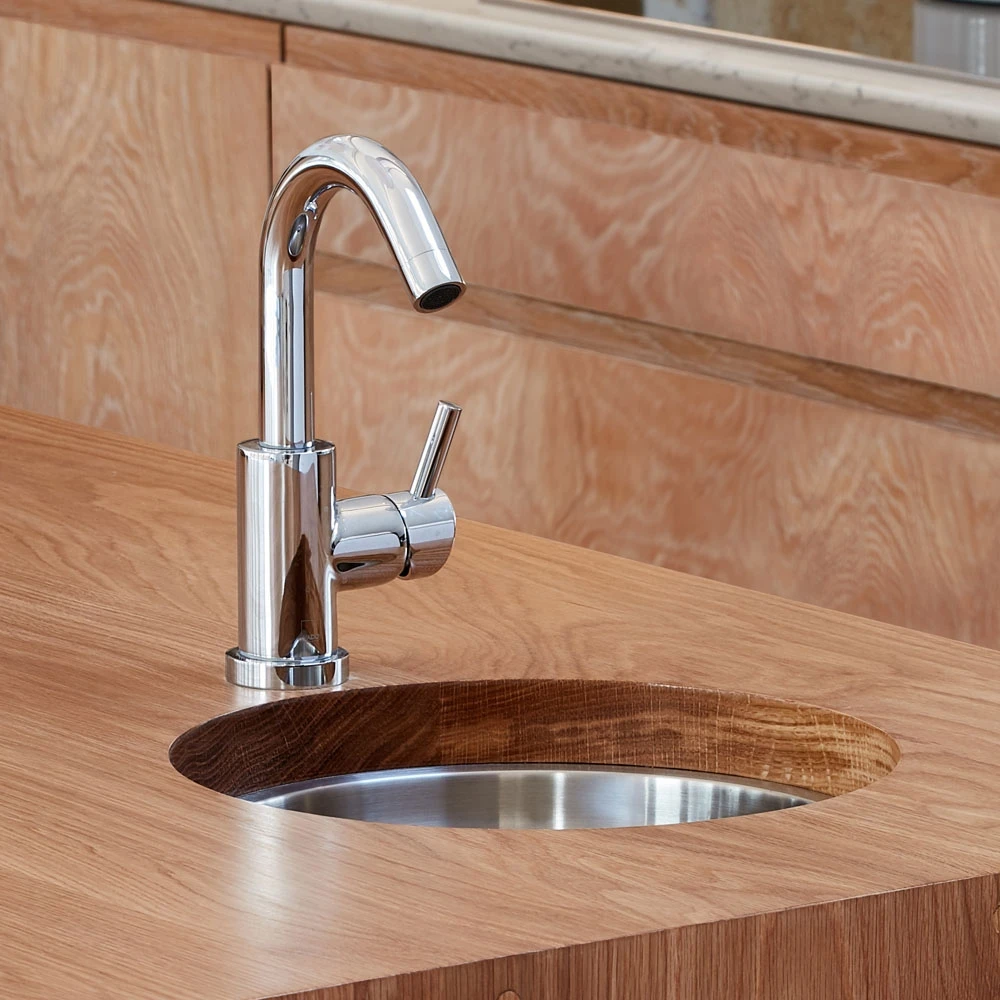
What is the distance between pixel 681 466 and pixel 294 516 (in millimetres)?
1183

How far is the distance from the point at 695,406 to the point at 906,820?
4.17ft

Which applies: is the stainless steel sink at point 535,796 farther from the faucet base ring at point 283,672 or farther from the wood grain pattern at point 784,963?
the wood grain pattern at point 784,963

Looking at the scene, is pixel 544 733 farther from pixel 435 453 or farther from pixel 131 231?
pixel 131 231

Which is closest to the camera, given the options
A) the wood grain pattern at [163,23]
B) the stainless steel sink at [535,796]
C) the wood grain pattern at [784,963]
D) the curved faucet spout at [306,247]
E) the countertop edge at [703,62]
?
the wood grain pattern at [784,963]

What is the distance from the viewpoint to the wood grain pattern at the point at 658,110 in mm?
1860

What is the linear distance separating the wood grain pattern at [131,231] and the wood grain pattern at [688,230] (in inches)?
5.0

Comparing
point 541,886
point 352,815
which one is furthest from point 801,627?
point 541,886

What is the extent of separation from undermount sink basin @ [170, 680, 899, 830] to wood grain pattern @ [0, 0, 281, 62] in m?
1.53

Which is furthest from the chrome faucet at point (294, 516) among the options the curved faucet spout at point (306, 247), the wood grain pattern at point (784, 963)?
the wood grain pattern at point (784, 963)

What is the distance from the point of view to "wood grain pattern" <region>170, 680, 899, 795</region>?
0.98m

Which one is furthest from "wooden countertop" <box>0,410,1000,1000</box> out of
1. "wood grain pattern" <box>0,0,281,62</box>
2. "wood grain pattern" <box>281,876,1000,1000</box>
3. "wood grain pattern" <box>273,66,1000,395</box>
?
"wood grain pattern" <box>0,0,281,62</box>

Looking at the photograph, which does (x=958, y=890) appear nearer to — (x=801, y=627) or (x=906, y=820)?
(x=906, y=820)

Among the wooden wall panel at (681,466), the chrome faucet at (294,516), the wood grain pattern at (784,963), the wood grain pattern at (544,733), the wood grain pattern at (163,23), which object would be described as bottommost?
the wood grain pattern at (784,963)

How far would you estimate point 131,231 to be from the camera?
2.63m
